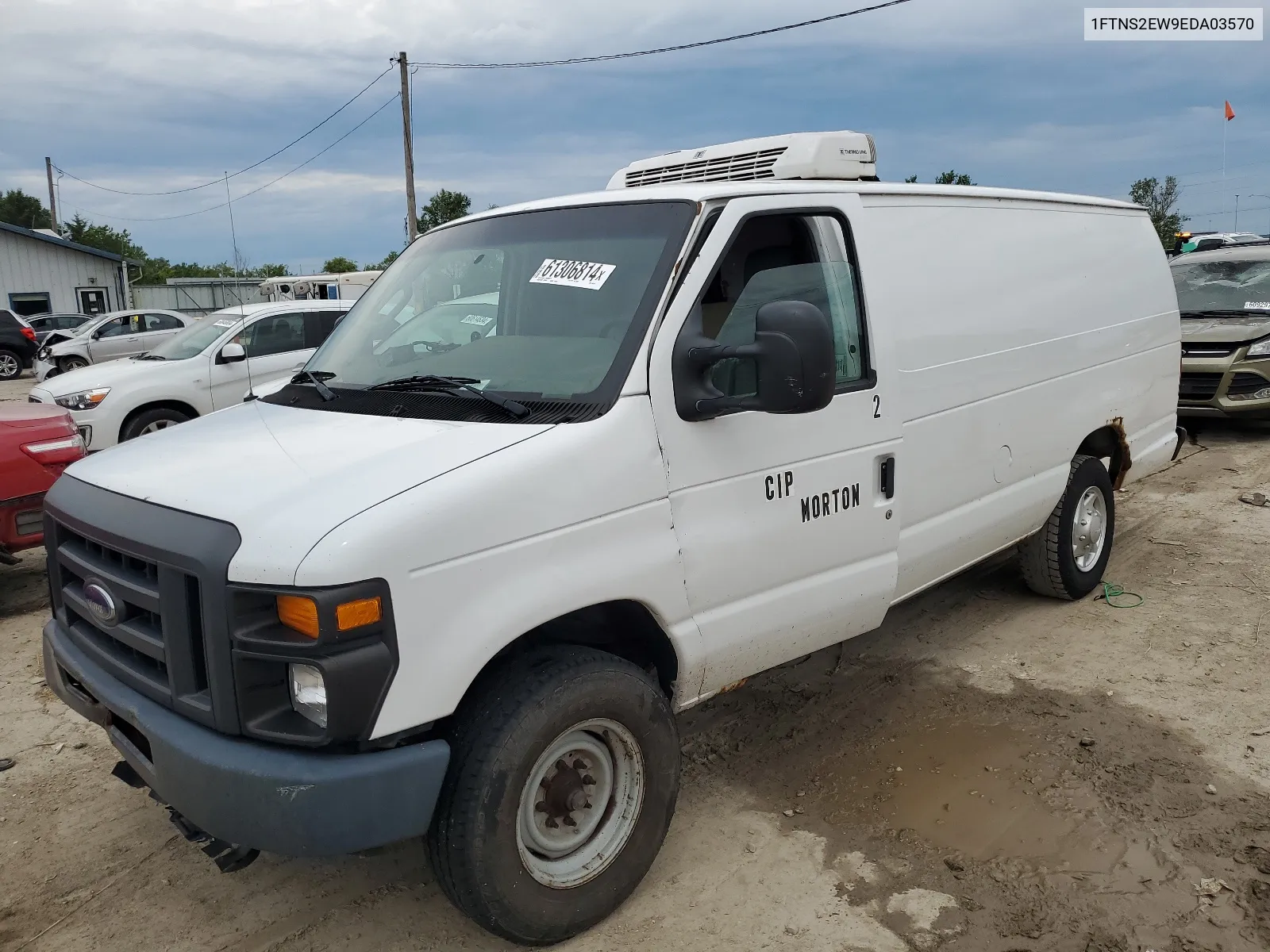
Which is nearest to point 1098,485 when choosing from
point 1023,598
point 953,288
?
point 1023,598

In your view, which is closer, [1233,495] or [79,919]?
[79,919]

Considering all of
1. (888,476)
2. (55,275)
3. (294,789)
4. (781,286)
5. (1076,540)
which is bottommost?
(1076,540)

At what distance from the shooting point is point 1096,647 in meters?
5.05

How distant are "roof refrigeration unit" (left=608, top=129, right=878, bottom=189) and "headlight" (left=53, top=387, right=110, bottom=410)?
7.22 m

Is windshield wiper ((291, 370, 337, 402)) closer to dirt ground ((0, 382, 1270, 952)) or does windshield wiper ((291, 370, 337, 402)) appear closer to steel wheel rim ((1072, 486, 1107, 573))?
dirt ground ((0, 382, 1270, 952))

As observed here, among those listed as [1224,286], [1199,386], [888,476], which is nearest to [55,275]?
[1224,286]

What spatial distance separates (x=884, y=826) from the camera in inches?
139

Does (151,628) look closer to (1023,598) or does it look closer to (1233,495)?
(1023,598)

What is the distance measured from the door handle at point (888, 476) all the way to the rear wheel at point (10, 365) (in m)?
26.8

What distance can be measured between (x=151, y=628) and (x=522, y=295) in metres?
1.58

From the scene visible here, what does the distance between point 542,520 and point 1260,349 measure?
9981 mm

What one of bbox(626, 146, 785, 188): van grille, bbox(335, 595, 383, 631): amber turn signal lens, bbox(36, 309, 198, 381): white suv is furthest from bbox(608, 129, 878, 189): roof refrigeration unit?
bbox(36, 309, 198, 381): white suv

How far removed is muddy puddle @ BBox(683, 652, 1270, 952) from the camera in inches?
118

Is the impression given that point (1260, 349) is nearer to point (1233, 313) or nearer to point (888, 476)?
point (1233, 313)
